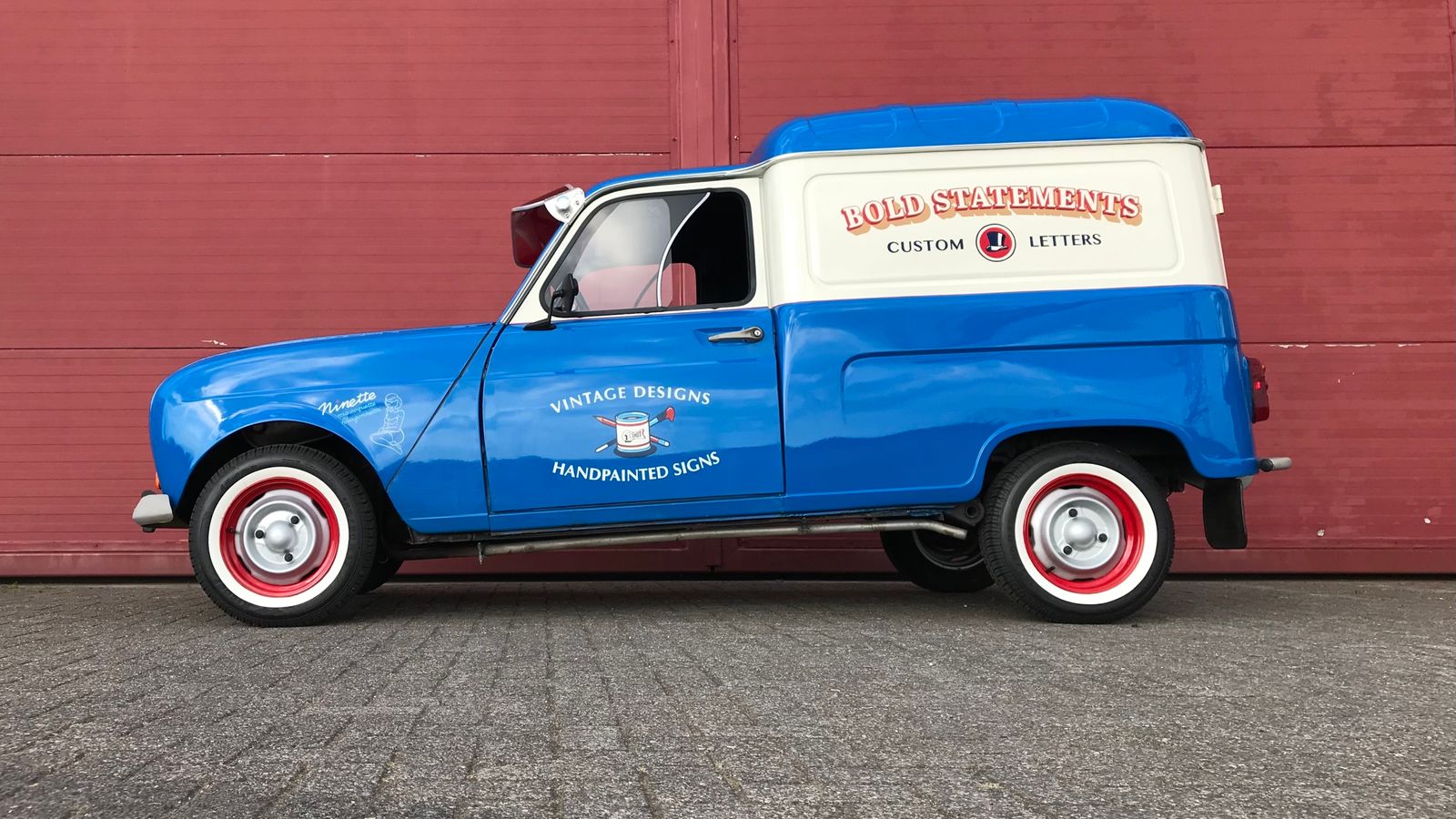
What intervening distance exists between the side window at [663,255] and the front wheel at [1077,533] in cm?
137

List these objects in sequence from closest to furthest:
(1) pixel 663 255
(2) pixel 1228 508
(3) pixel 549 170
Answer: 1. (2) pixel 1228 508
2. (1) pixel 663 255
3. (3) pixel 549 170

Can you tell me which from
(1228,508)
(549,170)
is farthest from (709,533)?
(549,170)

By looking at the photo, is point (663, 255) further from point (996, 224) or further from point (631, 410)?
point (996, 224)

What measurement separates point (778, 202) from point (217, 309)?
411 centimetres

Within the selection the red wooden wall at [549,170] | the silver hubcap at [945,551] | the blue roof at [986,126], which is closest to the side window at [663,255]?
the blue roof at [986,126]

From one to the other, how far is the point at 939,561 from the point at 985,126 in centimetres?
215

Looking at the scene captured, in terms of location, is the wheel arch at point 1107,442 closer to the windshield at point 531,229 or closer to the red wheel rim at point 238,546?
the windshield at point 531,229

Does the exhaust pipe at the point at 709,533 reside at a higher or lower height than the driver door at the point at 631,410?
lower

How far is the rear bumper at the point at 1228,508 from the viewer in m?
4.36

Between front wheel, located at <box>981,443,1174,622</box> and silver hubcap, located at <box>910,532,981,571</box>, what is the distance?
100cm

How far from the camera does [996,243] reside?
433 cm

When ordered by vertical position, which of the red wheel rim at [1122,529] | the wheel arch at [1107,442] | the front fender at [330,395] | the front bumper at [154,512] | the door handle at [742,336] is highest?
the door handle at [742,336]

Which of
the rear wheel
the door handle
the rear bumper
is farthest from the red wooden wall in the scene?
the door handle

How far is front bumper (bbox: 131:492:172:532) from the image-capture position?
434 cm
